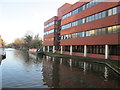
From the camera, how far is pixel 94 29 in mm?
32031

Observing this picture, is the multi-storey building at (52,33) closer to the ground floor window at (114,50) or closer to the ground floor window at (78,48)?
the ground floor window at (78,48)

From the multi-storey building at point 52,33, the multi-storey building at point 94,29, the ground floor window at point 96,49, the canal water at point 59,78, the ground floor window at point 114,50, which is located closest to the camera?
the canal water at point 59,78

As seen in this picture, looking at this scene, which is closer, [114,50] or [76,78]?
[76,78]

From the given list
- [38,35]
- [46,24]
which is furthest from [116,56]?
[38,35]

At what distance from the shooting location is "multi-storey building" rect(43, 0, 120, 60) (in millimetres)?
26569

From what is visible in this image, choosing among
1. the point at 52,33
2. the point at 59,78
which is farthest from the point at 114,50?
the point at 52,33

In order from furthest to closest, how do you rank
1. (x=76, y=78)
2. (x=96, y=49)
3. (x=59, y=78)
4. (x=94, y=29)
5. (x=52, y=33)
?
1. (x=52, y=33)
2. (x=96, y=49)
3. (x=94, y=29)
4. (x=76, y=78)
5. (x=59, y=78)

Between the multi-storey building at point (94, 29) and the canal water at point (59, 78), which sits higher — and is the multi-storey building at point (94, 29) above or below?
above

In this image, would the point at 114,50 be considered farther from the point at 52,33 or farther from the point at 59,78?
the point at 52,33

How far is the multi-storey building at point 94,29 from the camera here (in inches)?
1046


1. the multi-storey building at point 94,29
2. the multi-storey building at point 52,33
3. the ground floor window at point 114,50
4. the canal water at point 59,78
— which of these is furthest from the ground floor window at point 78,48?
the canal water at point 59,78

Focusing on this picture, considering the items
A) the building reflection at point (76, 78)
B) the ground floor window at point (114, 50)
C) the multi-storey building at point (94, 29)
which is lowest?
the building reflection at point (76, 78)

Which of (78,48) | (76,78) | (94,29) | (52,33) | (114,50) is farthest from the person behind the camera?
(52,33)


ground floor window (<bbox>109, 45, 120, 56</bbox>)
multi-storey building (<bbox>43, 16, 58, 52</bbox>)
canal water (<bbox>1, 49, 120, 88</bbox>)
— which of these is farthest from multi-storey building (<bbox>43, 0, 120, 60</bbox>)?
multi-storey building (<bbox>43, 16, 58, 52</bbox>)
